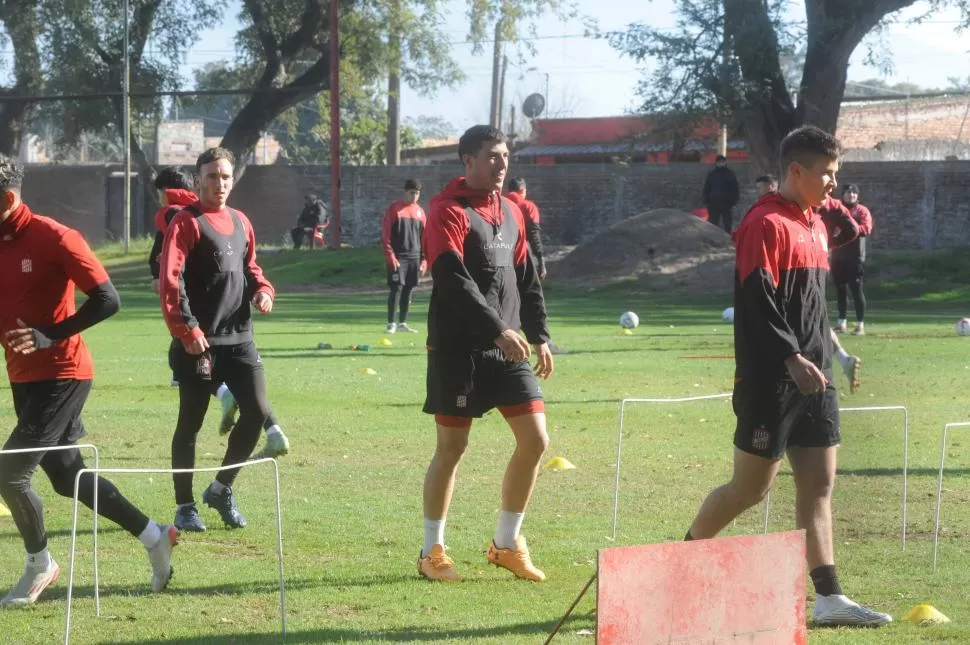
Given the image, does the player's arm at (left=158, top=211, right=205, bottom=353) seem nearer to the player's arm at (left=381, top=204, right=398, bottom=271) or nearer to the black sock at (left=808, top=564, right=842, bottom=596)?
the black sock at (left=808, top=564, right=842, bottom=596)

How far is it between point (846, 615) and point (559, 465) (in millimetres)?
4320

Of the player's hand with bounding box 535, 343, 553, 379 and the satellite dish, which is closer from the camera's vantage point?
the player's hand with bounding box 535, 343, 553, 379

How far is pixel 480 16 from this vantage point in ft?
161

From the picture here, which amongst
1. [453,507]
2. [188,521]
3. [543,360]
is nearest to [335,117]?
[453,507]

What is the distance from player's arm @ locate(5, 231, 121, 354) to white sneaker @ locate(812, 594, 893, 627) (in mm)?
3300

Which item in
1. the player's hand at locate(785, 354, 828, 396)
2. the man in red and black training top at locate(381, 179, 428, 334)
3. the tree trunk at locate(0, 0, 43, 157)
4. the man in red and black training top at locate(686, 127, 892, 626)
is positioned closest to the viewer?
the player's hand at locate(785, 354, 828, 396)

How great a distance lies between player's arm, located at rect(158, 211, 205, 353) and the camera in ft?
25.4

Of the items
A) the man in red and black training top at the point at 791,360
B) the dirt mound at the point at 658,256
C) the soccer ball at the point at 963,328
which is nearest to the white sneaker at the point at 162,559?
the man in red and black training top at the point at 791,360

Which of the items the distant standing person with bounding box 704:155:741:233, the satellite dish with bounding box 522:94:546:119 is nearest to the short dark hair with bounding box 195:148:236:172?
the distant standing person with bounding box 704:155:741:233

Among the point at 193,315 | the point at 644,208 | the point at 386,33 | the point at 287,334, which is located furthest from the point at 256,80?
the point at 193,315

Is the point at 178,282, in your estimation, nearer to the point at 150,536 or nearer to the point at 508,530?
the point at 150,536

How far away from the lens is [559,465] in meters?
10.3

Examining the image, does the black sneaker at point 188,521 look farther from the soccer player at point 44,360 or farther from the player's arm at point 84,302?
the player's arm at point 84,302

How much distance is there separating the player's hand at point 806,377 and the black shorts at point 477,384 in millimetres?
1424
